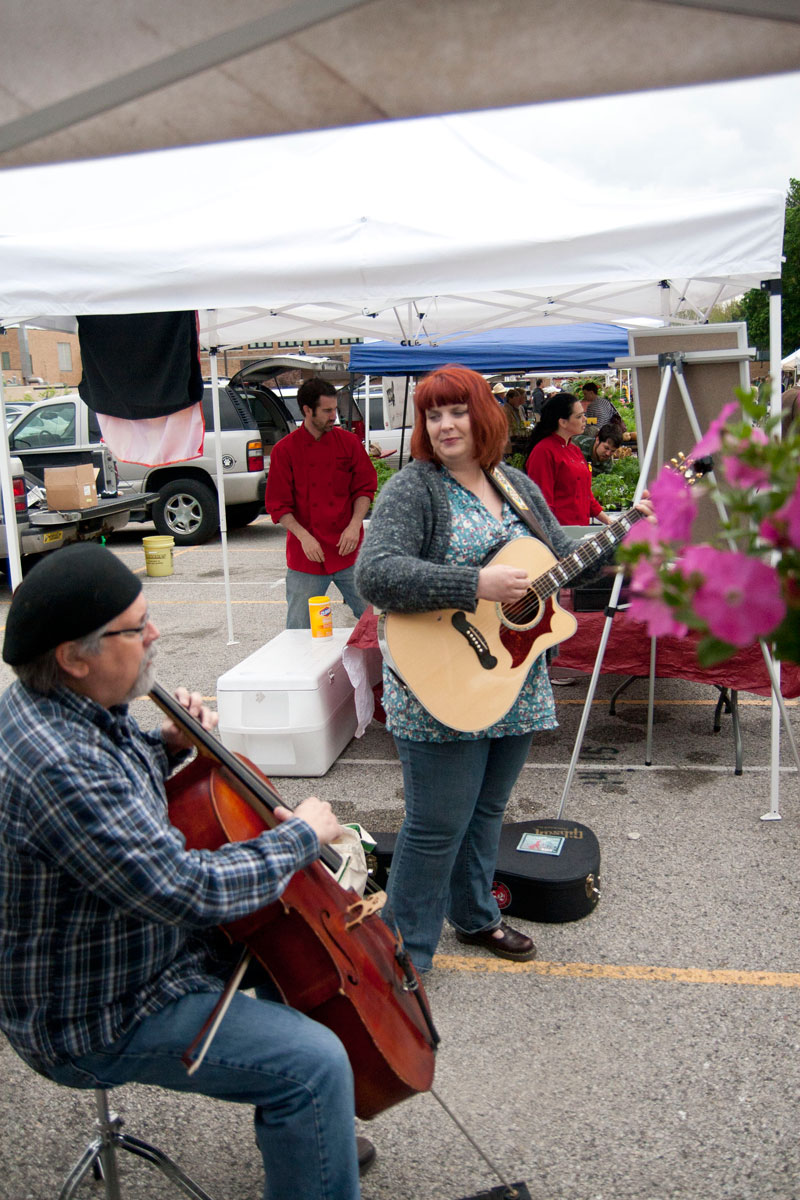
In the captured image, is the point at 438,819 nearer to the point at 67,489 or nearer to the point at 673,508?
the point at 673,508

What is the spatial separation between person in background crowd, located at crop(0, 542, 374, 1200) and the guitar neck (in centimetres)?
123

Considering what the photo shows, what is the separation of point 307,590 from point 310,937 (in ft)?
13.4

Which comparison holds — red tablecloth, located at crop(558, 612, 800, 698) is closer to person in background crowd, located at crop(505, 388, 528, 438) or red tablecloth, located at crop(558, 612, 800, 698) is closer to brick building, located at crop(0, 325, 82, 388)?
person in background crowd, located at crop(505, 388, 528, 438)

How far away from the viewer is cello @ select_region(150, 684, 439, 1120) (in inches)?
66.3

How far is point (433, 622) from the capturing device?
2.58 meters

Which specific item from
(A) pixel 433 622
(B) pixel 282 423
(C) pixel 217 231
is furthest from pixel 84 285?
(B) pixel 282 423

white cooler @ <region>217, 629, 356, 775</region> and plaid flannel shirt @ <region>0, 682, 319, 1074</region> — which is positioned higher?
plaid flannel shirt @ <region>0, 682, 319, 1074</region>

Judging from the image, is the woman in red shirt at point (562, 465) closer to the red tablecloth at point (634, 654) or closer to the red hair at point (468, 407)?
the red tablecloth at point (634, 654)

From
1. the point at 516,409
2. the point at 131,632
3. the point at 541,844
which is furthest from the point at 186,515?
the point at 131,632

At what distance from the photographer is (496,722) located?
2574mm

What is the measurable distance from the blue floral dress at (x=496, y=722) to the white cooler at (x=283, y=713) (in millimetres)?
1864

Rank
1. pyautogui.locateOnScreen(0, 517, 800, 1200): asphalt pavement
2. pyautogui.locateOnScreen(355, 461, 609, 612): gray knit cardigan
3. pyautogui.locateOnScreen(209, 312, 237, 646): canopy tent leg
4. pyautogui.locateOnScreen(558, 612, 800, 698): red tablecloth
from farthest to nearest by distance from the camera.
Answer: pyautogui.locateOnScreen(209, 312, 237, 646): canopy tent leg, pyautogui.locateOnScreen(558, 612, 800, 698): red tablecloth, pyautogui.locateOnScreen(355, 461, 609, 612): gray knit cardigan, pyautogui.locateOnScreen(0, 517, 800, 1200): asphalt pavement

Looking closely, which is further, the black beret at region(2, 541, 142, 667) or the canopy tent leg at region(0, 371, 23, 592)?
the canopy tent leg at region(0, 371, 23, 592)

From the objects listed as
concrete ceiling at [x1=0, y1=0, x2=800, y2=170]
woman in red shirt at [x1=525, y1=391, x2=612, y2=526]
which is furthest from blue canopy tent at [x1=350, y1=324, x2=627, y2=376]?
concrete ceiling at [x1=0, y1=0, x2=800, y2=170]
